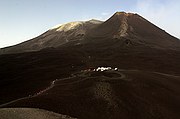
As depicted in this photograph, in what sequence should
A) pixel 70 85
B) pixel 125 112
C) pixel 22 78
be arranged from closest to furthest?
pixel 125 112 → pixel 70 85 → pixel 22 78

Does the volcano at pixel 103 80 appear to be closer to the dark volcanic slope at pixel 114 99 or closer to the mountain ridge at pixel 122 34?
the dark volcanic slope at pixel 114 99

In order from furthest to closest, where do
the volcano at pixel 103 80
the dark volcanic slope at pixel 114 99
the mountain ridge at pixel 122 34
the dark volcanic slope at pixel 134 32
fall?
the mountain ridge at pixel 122 34, the dark volcanic slope at pixel 134 32, the volcano at pixel 103 80, the dark volcanic slope at pixel 114 99

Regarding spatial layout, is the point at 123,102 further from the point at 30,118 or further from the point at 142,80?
the point at 30,118

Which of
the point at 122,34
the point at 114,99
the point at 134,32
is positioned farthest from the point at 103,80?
the point at 134,32

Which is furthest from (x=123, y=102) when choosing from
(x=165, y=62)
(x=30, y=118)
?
(x=165, y=62)

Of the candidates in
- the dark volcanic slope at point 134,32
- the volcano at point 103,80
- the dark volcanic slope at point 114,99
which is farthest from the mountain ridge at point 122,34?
the dark volcanic slope at point 114,99

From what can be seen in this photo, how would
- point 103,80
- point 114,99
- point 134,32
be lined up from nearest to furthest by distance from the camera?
point 114,99 < point 103,80 < point 134,32

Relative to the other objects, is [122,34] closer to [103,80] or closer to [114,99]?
[103,80]

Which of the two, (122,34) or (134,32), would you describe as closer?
(122,34)

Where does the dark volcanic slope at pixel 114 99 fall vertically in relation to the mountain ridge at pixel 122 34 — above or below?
below
